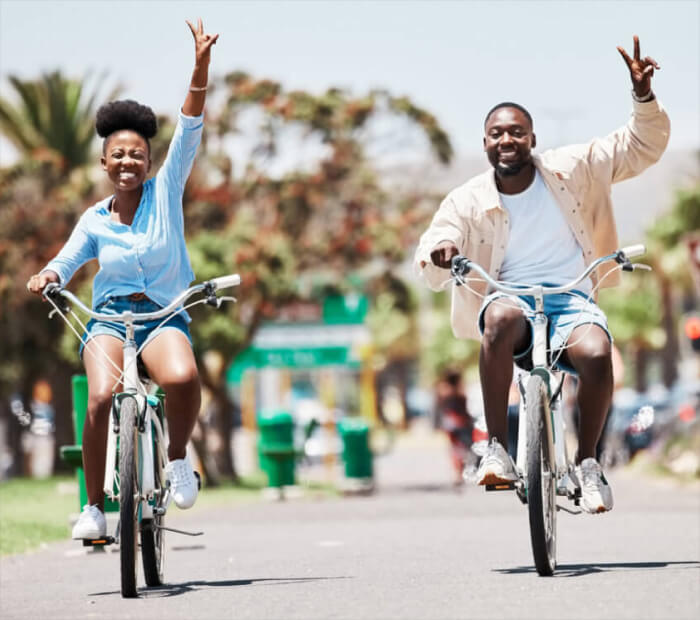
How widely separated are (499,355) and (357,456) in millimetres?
14689

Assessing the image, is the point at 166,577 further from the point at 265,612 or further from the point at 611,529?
the point at 611,529

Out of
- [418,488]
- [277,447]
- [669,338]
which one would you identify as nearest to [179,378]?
[277,447]

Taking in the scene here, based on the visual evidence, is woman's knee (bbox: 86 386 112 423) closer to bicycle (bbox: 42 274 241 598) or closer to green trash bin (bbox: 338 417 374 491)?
bicycle (bbox: 42 274 241 598)

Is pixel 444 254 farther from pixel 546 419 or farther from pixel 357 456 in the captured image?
pixel 357 456

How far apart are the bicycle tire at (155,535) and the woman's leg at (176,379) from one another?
0.08 m

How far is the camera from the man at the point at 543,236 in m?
6.97

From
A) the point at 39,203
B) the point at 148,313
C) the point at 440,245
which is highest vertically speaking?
the point at 39,203

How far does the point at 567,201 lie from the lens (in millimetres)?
7176

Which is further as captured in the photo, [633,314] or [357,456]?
[633,314]

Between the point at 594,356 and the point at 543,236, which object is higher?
the point at 543,236

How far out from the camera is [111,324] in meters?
6.98

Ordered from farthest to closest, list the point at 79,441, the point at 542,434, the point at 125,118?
1. the point at 79,441
2. the point at 125,118
3. the point at 542,434

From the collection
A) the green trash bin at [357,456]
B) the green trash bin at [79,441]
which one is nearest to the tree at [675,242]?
the green trash bin at [357,456]

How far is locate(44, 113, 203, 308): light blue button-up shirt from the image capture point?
6.92 metres
